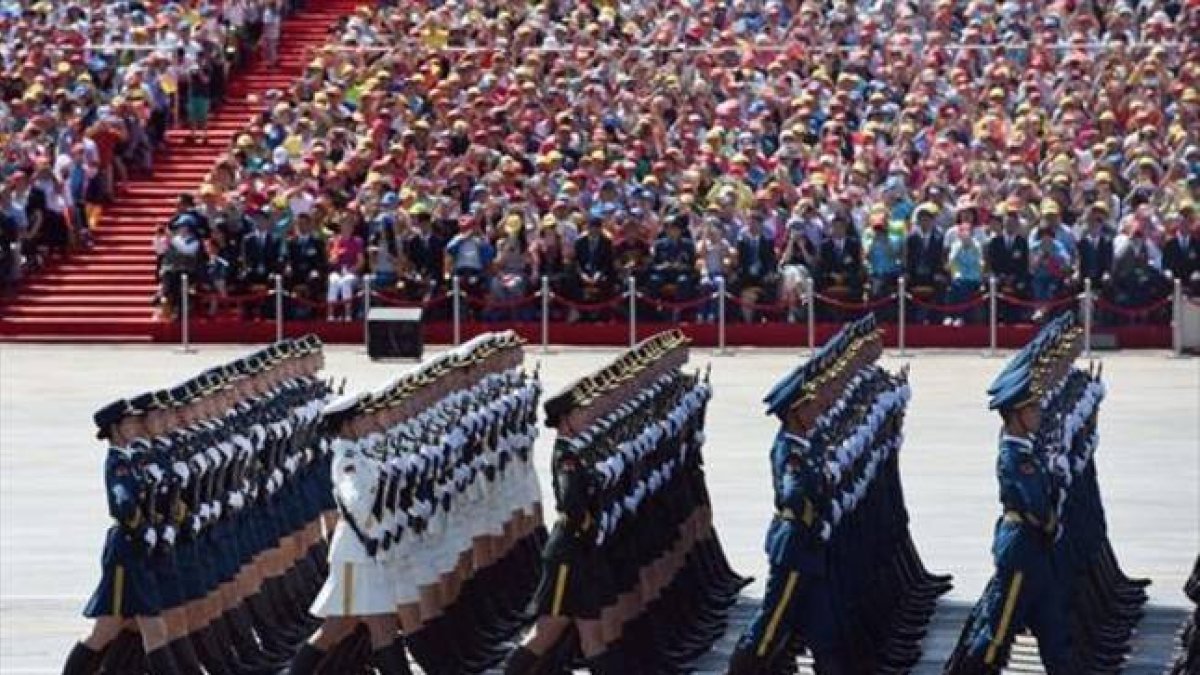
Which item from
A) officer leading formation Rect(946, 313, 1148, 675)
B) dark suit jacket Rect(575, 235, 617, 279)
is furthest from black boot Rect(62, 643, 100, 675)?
dark suit jacket Rect(575, 235, 617, 279)

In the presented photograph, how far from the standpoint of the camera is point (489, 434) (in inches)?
789

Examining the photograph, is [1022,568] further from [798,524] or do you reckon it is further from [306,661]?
[306,661]

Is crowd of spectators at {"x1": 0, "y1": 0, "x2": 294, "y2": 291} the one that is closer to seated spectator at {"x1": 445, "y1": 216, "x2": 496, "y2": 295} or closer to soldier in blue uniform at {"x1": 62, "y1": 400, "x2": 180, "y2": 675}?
seated spectator at {"x1": 445, "y1": 216, "x2": 496, "y2": 295}

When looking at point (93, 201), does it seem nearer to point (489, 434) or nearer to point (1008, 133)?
point (1008, 133)

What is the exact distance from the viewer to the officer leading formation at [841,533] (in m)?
17.6

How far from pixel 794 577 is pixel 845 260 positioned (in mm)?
21138

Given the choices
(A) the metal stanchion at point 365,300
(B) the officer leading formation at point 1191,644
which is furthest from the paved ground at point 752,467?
(B) the officer leading formation at point 1191,644

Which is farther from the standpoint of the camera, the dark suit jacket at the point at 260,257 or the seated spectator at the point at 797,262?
the dark suit jacket at the point at 260,257

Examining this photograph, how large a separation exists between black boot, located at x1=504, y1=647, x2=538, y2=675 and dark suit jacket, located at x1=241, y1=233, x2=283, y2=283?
2278cm

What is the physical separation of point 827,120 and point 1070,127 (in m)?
2.58

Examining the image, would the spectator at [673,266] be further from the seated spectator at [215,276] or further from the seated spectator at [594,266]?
the seated spectator at [215,276]

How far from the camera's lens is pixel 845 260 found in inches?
1519

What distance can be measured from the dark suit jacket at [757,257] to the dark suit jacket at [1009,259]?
2.14 m

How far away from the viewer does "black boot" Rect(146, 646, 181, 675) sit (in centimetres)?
1773
